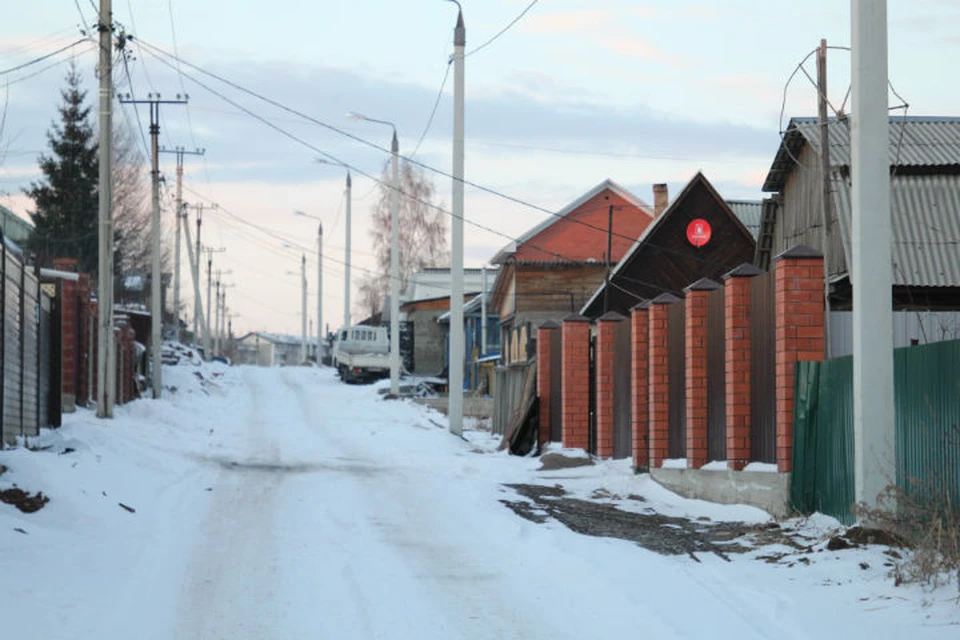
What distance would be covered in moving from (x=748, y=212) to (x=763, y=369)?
27.3 m

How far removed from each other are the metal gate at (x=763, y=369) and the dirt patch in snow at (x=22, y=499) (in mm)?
7633

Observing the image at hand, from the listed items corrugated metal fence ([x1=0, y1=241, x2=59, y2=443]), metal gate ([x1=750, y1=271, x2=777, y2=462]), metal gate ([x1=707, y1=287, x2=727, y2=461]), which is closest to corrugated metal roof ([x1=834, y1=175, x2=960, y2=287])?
metal gate ([x1=707, y1=287, x2=727, y2=461])

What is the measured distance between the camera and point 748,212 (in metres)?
40.6

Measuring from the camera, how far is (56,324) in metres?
21.4

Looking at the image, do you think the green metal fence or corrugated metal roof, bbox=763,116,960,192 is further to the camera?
corrugated metal roof, bbox=763,116,960,192

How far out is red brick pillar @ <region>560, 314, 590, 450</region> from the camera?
74.6 ft

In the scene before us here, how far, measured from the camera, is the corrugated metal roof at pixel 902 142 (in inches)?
1011

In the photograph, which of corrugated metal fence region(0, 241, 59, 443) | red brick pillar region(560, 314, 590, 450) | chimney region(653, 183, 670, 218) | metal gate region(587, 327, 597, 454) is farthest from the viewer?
chimney region(653, 183, 670, 218)

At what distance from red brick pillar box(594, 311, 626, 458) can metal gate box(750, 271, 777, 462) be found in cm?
680

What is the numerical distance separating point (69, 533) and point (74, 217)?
Result: 48.3m

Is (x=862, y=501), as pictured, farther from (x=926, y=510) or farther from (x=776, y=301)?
(x=776, y=301)

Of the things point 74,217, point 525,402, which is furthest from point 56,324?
point 74,217

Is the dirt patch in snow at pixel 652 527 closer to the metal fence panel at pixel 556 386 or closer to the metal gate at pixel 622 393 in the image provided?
the metal gate at pixel 622 393

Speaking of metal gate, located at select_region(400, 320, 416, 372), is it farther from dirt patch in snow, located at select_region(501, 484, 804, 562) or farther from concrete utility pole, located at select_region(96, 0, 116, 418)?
dirt patch in snow, located at select_region(501, 484, 804, 562)
